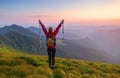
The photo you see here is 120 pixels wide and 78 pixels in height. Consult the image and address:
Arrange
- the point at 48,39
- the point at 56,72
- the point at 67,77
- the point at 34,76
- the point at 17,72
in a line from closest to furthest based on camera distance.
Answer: the point at 34,76 → the point at 17,72 → the point at 67,77 → the point at 56,72 → the point at 48,39

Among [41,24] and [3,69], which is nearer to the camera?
[3,69]

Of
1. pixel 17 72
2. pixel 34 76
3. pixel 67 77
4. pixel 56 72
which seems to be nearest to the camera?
pixel 34 76

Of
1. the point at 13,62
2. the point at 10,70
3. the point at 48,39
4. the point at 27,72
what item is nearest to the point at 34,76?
the point at 27,72

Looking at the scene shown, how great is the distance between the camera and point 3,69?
13742 millimetres

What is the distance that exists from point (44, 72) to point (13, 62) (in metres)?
4.03

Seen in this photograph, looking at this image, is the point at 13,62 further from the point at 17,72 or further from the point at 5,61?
the point at 17,72

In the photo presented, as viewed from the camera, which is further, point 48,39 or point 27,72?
point 48,39

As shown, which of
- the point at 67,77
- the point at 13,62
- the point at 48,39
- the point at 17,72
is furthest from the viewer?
the point at 48,39

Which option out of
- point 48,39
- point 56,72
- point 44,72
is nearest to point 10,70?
point 44,72

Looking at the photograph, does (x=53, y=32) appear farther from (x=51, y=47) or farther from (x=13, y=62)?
(x=13, y=62)

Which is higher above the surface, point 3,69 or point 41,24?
point 41,24

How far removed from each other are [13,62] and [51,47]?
3.70m

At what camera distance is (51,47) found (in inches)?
748

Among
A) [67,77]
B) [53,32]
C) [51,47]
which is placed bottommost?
[67,77]
